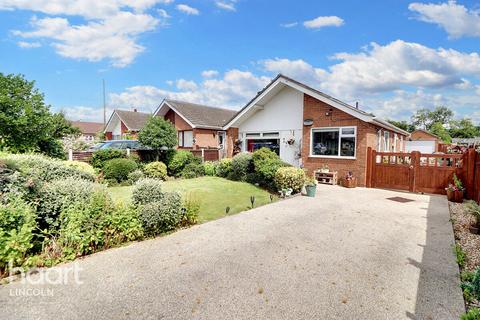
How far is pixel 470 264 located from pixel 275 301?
3.68m

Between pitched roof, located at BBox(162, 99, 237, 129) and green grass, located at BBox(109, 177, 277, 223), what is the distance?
9.46m

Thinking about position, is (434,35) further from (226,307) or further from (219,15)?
(226,307)

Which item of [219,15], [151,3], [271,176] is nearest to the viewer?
[151,3]

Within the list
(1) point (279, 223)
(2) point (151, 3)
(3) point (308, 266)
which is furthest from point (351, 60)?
(3) point (308, 266)

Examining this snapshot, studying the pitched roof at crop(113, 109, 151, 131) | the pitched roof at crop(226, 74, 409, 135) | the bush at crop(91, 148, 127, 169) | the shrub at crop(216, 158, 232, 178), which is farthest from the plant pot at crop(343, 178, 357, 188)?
the pitched roof at crop(113, 109, 151, 131)

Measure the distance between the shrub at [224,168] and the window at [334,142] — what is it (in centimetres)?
470

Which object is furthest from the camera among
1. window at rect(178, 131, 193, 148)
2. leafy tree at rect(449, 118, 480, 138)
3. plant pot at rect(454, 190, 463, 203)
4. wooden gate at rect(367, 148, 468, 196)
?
leafy tree at rect(449, 118, 480, 138)

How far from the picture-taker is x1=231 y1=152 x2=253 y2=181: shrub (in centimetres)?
1264

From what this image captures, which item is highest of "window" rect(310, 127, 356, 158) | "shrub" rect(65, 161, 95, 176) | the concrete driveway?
"window" rect(310, 127, 356, 158)

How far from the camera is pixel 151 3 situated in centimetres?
940

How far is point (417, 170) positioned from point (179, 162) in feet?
39.7

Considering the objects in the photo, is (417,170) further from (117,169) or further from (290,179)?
(117,169)

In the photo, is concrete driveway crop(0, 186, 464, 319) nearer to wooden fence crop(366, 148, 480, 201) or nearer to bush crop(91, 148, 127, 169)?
wooden fence crop(366, 148, 480, 201)

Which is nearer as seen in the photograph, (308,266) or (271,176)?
(308,266)
